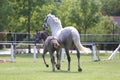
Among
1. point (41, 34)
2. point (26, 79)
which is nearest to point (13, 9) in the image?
point (41, 34)

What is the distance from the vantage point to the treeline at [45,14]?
150 feet

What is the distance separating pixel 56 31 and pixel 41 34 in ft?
3.57

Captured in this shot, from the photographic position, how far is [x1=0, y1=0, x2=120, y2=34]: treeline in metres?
45.7

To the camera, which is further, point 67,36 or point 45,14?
point 45,14

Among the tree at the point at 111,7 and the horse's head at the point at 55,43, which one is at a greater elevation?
the horse's head at the point at 55,43

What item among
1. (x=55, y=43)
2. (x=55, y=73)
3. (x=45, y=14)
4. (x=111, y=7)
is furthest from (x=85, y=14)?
(x=111, y=7)

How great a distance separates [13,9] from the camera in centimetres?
4672

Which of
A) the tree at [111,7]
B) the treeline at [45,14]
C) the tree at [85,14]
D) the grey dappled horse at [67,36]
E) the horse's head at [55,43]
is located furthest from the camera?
the tree at [111,7]

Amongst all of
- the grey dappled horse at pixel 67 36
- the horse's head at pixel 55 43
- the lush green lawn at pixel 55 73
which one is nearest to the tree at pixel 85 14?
the lush green lawn at pixel 55 73

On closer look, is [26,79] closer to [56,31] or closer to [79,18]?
[56,31]

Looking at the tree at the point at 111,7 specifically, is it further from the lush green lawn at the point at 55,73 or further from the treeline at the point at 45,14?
the lush green lawn at the point at 55,73

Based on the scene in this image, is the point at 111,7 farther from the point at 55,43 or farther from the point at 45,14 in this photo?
the point at 55,43

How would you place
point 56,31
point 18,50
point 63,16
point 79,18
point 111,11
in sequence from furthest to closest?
1. point 111,11
2. point 63,16
3. point 79,18
4. point 18,50
5. point 56,31

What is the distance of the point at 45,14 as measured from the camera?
46062mm
